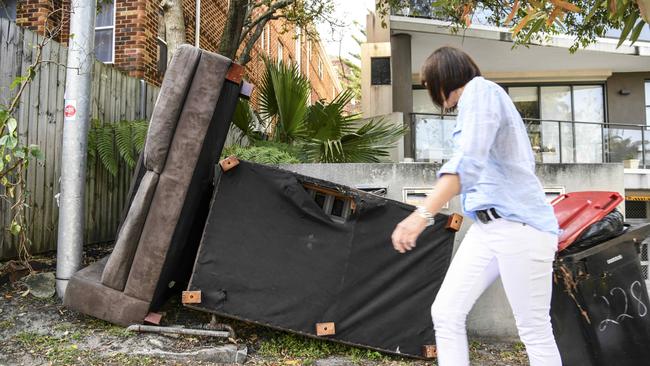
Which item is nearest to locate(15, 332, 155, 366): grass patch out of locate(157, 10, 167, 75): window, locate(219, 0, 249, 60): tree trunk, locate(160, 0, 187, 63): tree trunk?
locate(160, 0, 187, 63): tree trunk

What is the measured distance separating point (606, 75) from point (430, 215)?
47.1ft

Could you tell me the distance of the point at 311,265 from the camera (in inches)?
143

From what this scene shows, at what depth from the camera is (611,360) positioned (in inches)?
118

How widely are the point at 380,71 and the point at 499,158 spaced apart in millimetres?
9560

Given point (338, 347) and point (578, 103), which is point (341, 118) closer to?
point (338, 347)

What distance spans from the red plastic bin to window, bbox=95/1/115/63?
27.7 feet

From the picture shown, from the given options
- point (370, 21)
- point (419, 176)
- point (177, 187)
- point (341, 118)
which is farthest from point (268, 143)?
point (370, 21)

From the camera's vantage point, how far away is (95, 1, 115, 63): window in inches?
360

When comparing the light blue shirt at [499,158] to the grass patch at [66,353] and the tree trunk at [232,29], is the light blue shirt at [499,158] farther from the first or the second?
the tree trunk at [232,29]

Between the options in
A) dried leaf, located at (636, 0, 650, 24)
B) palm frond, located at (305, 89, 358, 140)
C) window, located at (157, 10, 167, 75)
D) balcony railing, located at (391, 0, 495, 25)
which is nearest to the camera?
dried leaf, located at (636, 0, 650, 24)

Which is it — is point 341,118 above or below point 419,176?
above

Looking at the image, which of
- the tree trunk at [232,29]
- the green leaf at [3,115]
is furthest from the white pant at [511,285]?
the tree trunk at [232,29]

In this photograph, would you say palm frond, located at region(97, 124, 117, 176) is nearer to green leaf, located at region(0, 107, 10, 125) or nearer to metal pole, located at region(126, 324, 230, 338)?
green leaf, located at region(0, 107, 10, 125)

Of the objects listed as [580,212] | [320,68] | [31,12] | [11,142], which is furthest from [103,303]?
[320,68]
